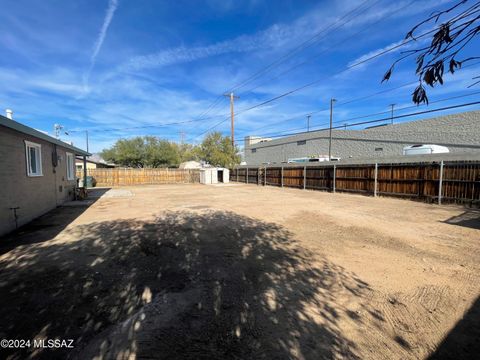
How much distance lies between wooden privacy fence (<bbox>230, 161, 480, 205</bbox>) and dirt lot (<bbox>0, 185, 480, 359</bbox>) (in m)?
4.64

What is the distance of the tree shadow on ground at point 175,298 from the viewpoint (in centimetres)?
209

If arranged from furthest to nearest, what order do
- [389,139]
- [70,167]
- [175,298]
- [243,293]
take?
[389,139] < [70,167] < [243,293] < [175,298]

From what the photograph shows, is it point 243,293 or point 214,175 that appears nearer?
point 243,293

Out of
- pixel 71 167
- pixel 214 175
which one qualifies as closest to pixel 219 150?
pixel 214 175

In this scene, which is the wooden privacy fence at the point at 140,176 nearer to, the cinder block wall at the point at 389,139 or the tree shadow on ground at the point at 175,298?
the cinder block wall at the point at 389,139

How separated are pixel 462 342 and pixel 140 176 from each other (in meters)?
27.1

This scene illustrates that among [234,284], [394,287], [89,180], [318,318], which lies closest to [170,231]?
[234,284]

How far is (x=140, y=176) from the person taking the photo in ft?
84.9

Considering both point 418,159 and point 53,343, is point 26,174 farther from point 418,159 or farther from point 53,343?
point 418,159

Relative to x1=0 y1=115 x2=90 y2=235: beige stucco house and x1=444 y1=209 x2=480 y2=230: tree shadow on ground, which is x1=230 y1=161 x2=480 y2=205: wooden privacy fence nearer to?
x1=444 y1=209 x2=480 y2=230: tree shadow on ground

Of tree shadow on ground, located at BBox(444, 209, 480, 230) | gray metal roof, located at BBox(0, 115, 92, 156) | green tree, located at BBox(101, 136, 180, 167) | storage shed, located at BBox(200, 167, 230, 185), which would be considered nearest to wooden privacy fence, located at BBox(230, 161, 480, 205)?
tree shadow on ground, located at BBox(444, 209, 480, 230)

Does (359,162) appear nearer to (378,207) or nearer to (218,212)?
(378,207)

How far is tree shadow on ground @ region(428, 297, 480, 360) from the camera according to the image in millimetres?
1995

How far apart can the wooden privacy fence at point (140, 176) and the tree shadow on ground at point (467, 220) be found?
2424cm
